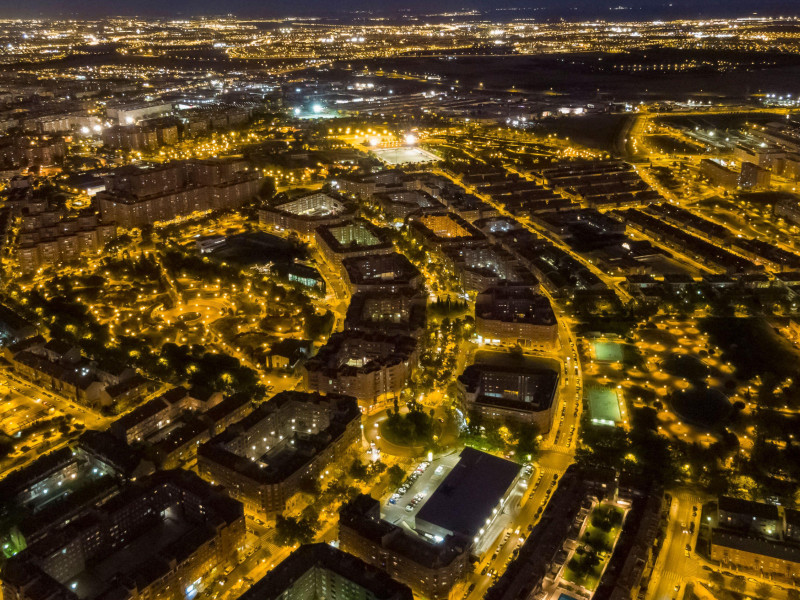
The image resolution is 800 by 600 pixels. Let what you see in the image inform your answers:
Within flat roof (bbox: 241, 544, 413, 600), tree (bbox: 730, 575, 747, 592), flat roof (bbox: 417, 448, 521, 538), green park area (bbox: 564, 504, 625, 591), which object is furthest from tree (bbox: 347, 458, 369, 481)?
tree (bbox: 730, 575, 747, 592)

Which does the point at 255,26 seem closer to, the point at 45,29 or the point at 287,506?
the point at 45,29

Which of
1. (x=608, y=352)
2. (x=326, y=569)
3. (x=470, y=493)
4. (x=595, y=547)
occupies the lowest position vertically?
(x=608, y=352)

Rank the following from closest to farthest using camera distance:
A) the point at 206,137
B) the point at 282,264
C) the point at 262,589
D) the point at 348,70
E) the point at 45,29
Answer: the point at 262,589
the point at 282,264
the point at 206,137
the point at 348,70
the point at 45,29

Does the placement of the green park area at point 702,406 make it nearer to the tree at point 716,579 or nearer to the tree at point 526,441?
the tree at point 526,441

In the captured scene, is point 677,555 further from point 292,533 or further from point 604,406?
point 292,533

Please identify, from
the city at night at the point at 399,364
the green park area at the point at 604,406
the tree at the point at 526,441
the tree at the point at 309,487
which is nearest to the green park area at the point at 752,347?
the city at night at the point at 399,364

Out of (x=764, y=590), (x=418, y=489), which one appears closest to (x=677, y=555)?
(x=764, y=590)

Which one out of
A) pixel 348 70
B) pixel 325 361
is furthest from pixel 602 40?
pixel 325 361
